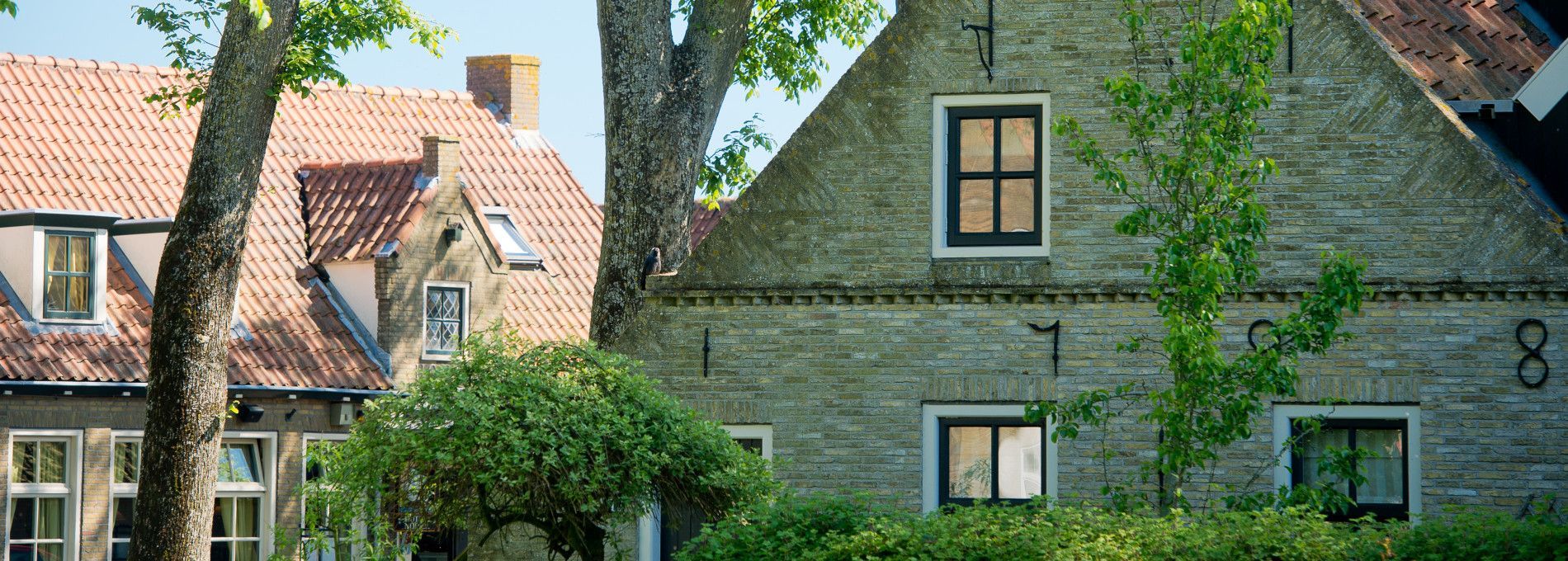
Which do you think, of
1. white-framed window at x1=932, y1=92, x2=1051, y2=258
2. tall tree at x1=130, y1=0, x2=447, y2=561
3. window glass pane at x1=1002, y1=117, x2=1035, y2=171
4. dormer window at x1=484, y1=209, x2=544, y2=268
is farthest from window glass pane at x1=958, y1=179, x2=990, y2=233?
dormer window at x1=484, y1=209, x2=544, y2=268

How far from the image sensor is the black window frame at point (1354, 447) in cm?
1348

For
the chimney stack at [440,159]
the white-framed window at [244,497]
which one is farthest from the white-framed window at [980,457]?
the chimney stack at [440,159]

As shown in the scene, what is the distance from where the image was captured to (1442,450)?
43.7ft

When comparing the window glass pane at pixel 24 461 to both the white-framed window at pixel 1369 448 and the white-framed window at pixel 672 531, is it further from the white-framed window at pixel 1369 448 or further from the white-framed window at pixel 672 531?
the white-framed window at pixel 1369 448

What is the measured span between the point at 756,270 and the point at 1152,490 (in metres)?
3.42

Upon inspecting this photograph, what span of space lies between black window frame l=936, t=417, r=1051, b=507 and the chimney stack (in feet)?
38.8

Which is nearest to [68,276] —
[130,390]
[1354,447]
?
[130,390]

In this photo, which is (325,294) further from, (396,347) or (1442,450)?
(1442,450)

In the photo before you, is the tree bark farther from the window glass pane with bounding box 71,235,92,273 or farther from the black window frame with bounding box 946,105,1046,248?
the window glass pane with bounding box 71,235,92,273

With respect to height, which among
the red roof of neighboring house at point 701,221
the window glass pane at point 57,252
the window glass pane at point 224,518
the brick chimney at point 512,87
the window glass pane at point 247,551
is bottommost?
the window glass pane at point 247,551

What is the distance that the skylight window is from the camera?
25.6 meters

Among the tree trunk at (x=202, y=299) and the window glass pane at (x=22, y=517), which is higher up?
the tree trunk at (x=202, y=299)

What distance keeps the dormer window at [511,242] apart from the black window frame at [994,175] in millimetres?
11733

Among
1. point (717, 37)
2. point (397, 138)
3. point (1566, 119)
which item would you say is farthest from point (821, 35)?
point (397, 138)
